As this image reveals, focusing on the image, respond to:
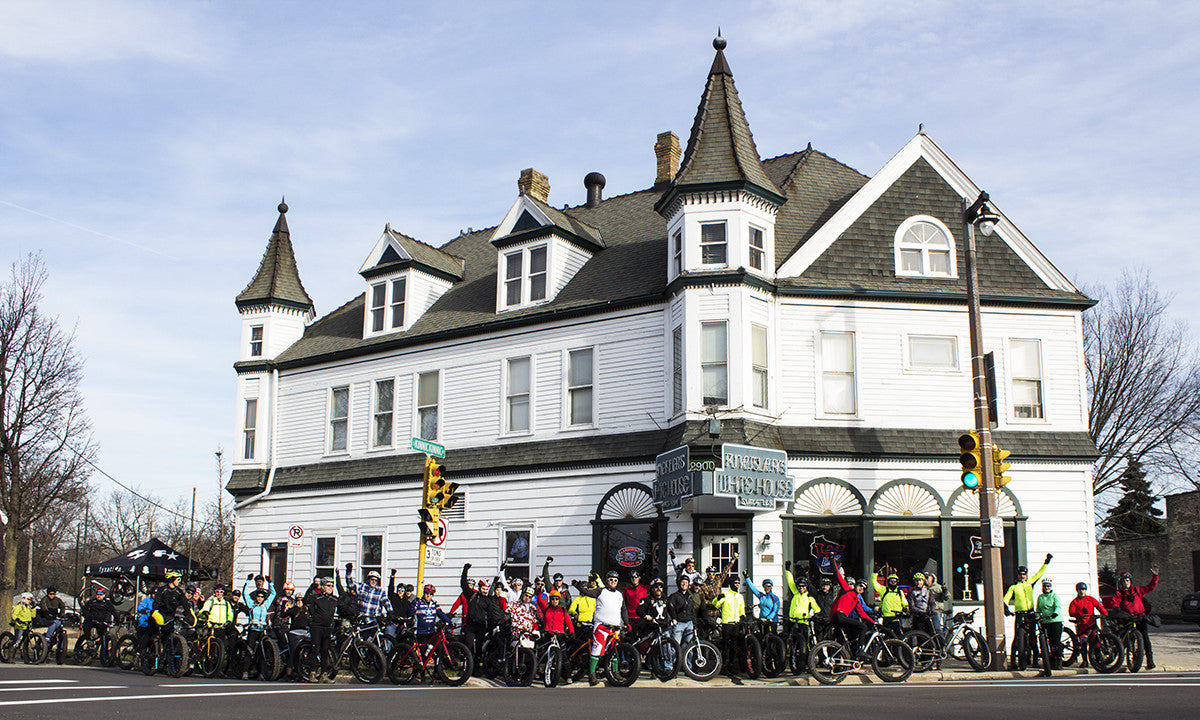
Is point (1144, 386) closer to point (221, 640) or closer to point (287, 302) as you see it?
point (287, 302)

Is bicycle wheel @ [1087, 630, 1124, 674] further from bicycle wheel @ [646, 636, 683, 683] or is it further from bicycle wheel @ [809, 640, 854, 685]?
bicycle wheel @ [646, 636, 683, 683]

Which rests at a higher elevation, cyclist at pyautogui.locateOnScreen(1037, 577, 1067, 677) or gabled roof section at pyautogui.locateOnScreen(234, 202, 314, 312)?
gabled roof section at pyautogui.locateOnScreen(234, 202, 314, 312)

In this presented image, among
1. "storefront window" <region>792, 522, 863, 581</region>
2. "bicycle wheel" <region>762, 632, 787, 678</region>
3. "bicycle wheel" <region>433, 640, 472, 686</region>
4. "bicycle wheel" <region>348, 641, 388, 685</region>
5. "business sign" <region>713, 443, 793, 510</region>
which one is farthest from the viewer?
"storefront window" <region>792, 522, 863, 581</region>

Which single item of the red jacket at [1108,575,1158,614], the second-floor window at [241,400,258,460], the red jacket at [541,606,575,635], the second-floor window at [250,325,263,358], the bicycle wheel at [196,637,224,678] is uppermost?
the second-floor window at [250,325,263,358]

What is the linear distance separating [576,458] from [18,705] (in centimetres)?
1322

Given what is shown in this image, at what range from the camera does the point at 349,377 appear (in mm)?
29609

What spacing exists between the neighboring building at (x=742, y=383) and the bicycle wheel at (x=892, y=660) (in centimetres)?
481

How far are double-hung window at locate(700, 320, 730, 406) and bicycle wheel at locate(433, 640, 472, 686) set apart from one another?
7787mm

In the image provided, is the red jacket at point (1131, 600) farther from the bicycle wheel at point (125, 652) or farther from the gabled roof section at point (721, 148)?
the bicycle wheel at point (125, 652)

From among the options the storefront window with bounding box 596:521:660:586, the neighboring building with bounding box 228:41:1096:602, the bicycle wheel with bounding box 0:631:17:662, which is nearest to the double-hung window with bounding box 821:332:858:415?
the neighboring building with bounding box 228:41:1096:602

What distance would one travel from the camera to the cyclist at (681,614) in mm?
16734

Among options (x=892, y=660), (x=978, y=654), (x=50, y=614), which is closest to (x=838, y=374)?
(x=978, y=654)

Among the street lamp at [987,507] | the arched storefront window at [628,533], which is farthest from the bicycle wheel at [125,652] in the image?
the street lamp at [987,507]

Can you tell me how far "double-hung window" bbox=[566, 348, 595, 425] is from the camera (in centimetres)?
2480
